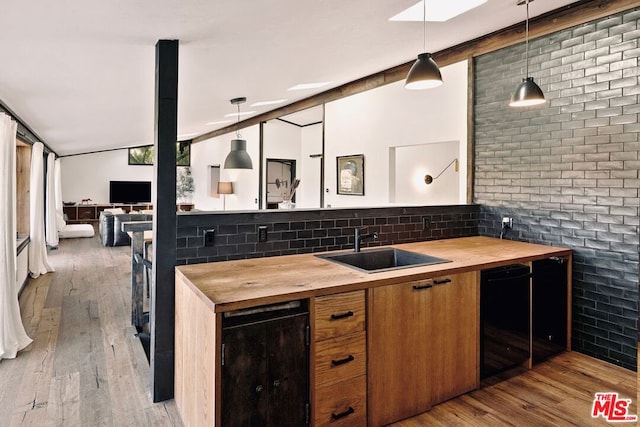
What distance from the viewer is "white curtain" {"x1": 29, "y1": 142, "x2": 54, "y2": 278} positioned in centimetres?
514

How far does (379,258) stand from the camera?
291 cm

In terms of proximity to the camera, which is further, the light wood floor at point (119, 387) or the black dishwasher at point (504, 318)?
the black dishwasher at point (504, 318)

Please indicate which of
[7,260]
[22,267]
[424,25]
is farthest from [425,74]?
[22,267]

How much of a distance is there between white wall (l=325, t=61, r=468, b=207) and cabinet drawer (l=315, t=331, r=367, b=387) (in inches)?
99.7

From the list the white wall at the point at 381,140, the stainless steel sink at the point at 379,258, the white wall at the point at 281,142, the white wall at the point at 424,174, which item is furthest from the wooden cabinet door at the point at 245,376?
the white wall at the point at 281,142

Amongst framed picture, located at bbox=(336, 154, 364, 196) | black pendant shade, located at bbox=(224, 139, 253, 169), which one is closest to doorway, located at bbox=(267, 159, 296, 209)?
black pendant shade, located at bbox=(224, 139, 253, 169)

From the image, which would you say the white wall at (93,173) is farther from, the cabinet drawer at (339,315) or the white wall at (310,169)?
the cabinet drawer at (339,315)

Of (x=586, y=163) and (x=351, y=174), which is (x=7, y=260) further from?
(x=586, y=163)

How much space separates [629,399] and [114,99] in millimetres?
4893

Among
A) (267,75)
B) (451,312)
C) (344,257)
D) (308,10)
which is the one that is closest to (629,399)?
(451,312)

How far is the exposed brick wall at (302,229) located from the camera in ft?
7.88

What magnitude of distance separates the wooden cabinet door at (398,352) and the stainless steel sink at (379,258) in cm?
50

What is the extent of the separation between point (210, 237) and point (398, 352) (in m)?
1.29

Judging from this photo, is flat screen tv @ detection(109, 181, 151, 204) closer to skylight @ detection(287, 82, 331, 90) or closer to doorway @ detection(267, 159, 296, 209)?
doorway @ detection(267, 159, 296, 209)
